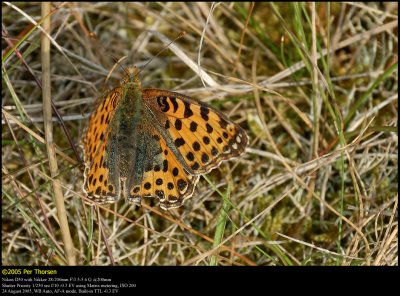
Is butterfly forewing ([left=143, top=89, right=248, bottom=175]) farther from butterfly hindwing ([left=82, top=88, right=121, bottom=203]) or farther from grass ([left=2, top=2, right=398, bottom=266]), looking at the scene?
butterfly hindwing ([left=82, top=88, right=121, bottom=203])

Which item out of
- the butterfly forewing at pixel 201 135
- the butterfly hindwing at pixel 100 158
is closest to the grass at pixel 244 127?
the butterfly hindwing at pixel 100 158

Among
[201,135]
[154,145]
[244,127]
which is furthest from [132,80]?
[244,127]

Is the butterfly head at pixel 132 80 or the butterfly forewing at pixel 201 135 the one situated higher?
the butterfly head at pixel 132 80

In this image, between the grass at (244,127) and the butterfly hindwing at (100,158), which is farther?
the grass at (244,127)

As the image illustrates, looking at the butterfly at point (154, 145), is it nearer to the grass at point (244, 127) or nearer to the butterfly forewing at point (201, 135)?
the butterfly forewing at point (201, 135)

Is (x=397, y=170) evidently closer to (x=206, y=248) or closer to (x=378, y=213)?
(x=378, y=213)

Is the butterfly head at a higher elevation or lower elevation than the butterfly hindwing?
higher

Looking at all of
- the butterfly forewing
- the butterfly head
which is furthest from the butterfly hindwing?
the butterfly forewing
